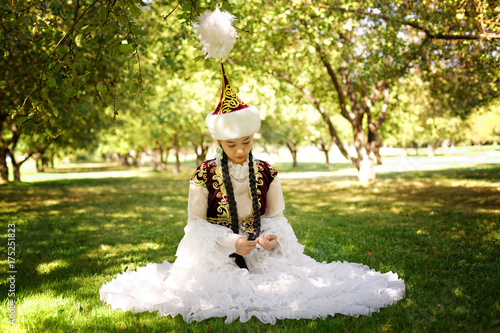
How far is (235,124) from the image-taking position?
12.3ft

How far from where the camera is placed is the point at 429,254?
529cm

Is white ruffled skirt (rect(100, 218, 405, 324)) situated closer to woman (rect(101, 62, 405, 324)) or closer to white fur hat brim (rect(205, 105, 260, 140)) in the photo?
woman (rect(101, 62, 405, 324))

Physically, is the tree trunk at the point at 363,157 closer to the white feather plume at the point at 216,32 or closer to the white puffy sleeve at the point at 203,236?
the white feather plume at the point at 216,32

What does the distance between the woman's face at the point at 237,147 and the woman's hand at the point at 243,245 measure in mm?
872

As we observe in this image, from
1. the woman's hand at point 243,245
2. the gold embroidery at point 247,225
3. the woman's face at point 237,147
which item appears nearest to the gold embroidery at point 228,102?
the woman's face at point 237,147

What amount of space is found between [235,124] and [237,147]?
10.0 inches

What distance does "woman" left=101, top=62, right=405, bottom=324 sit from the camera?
3.41m

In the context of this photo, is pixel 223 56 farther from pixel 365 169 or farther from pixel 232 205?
pixel 365 169

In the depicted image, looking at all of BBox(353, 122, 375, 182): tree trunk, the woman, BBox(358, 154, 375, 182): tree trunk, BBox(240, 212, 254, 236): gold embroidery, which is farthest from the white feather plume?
BBox(358, 154, 375, 182): tree trunk

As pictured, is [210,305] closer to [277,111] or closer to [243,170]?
[243,170]

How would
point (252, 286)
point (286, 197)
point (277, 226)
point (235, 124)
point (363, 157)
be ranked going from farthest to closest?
point (363, 157), point (286, 197), point (277, 226), point (235, 124), point (252, 286)

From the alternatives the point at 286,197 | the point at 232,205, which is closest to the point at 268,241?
the point at 232,205

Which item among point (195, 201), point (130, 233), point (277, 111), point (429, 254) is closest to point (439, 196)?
point (429, 254)

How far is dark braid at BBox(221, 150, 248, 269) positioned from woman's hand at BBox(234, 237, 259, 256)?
0.23m
